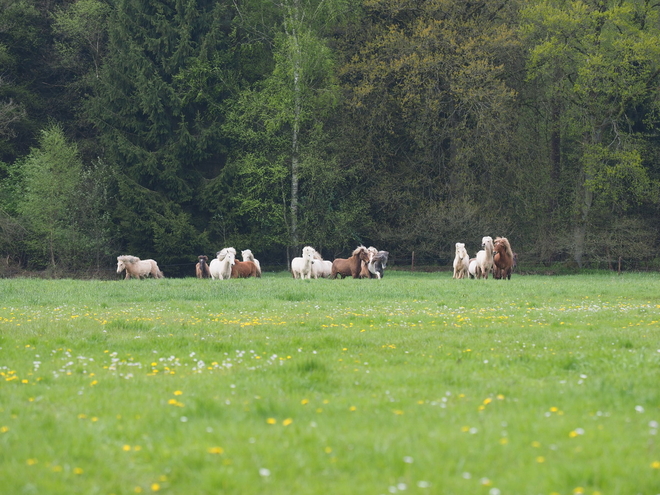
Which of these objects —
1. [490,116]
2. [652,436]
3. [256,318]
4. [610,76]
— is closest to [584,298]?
[256,318]

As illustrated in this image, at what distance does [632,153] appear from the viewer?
140 feet

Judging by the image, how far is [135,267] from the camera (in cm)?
3872

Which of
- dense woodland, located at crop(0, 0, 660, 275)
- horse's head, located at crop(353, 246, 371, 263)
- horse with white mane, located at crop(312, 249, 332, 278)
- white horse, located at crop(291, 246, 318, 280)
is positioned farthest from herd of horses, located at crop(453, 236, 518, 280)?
dense woodland, located at crop(0, 0, 660, 275)

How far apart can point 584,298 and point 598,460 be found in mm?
15692

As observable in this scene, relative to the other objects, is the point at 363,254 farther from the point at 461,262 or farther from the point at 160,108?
the point at 160,108

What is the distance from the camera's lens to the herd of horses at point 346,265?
32562 millimetres

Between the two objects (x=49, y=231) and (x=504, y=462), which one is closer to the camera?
(x=504, y=462)

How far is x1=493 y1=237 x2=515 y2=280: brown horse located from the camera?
31.6 meters

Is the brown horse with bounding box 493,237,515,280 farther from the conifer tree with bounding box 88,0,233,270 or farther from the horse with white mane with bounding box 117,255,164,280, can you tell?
the conifer tree with bounding box 88,0,233,270

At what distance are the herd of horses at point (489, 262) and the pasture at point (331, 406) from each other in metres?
→ 17.7

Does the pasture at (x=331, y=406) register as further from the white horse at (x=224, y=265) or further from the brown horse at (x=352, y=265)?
the brown horse at (x=352, y=265)

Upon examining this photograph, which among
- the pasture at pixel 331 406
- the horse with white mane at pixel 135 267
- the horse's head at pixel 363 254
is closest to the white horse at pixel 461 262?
the horse's head at pixel 363 254

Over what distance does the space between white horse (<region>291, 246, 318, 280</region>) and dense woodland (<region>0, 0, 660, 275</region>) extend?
9.90 metres

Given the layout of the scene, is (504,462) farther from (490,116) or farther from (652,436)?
(490,116)
